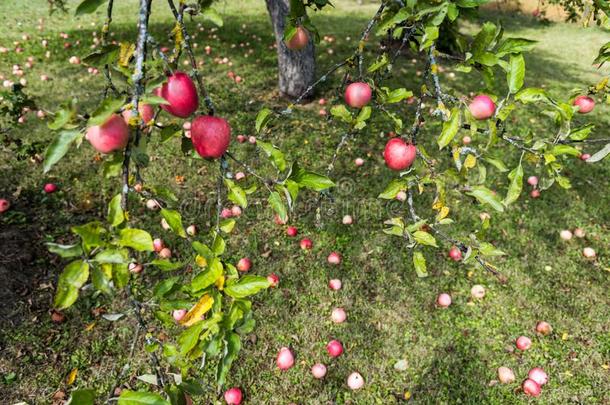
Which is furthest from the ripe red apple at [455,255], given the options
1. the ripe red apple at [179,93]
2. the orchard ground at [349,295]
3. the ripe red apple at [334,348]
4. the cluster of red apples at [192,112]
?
the ripe red apple at [179,93]

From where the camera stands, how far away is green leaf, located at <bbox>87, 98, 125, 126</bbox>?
833 mm

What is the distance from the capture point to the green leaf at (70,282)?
865 mm

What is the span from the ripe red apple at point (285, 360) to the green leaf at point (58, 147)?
7.52ft

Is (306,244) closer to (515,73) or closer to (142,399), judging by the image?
(515,73)

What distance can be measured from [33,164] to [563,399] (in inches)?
206

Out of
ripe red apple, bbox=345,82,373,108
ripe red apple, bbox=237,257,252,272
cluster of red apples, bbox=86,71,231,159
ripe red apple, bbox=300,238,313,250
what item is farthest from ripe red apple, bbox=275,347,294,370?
cluster of red apples, bbox=86,71,231,159

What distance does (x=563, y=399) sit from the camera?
2729mm

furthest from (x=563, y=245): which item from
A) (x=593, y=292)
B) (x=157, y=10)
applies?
(x=157, y=10)

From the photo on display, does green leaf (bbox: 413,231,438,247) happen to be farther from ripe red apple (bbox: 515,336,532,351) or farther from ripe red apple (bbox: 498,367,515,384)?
ripe red apple (bbox: 515,336,532,351)

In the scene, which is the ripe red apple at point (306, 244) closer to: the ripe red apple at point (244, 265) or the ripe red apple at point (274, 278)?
the ripe red apple at point (274, 278)

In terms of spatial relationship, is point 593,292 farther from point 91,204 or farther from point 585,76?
point 585,76

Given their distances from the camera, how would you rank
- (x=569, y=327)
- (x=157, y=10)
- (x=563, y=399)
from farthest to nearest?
1. (x=157, y=10)
2. (x=569, y=327)
3. (x=563, y=399)

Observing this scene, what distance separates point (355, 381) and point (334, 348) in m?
0.26

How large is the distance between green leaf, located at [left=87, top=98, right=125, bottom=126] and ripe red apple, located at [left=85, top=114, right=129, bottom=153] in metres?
0.13
